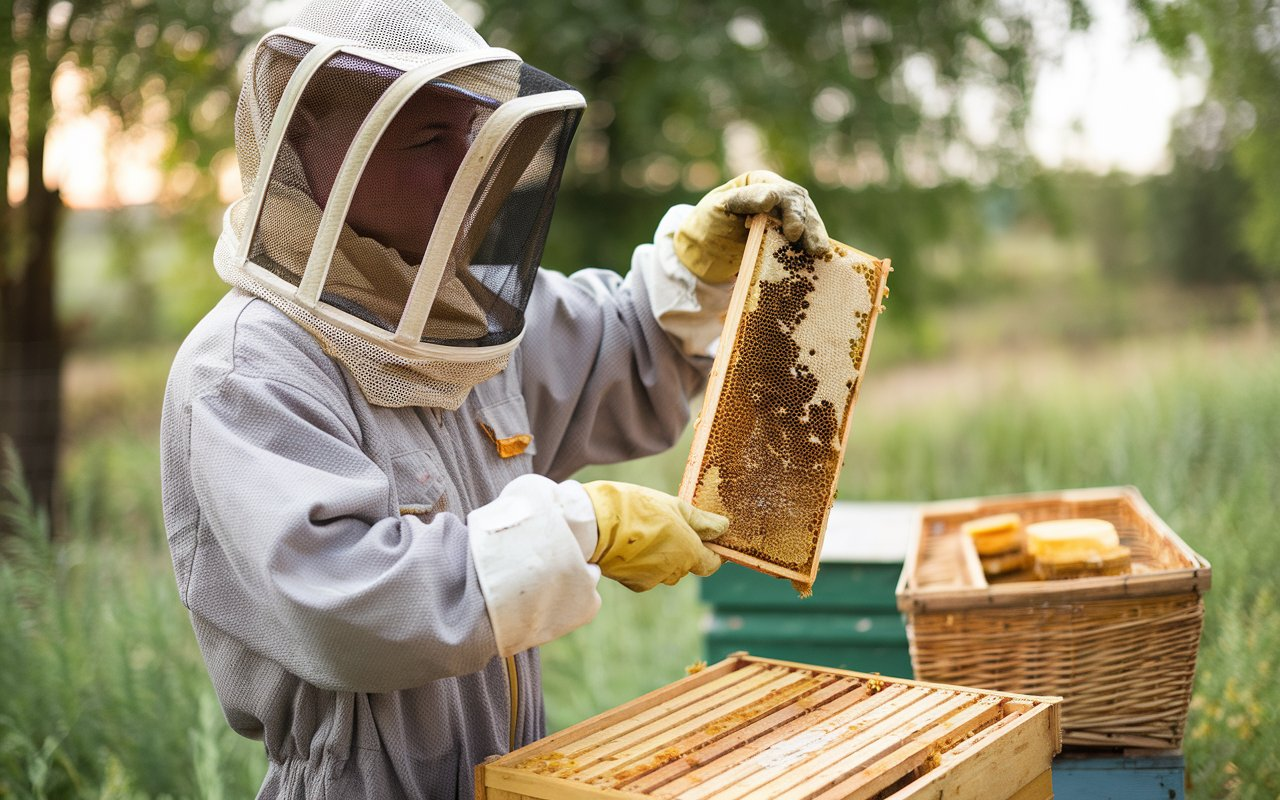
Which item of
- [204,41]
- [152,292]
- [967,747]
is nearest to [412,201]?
[967,747]

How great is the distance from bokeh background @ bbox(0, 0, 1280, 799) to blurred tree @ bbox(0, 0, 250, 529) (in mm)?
18

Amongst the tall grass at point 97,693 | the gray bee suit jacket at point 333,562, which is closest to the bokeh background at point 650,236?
the tall grass at point 97,693

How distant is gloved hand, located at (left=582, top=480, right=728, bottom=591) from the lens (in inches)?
80.0

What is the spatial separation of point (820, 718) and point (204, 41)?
499 cm

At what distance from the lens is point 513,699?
2357mm

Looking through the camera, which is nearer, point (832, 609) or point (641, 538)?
point (641, 538)

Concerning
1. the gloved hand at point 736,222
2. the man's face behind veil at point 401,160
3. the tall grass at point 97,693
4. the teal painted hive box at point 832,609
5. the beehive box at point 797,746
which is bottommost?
the tall grass at point 97,693

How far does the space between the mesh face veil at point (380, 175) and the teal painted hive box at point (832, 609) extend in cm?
190

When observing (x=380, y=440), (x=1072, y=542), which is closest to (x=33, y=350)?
(x=380, y=440)

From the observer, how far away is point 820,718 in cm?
216

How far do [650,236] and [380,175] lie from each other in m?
4.97

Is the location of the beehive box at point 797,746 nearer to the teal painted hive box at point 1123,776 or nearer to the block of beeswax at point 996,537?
the teal painted hive box at point 1123,776

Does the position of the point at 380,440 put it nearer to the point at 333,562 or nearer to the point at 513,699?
the point at 333,562

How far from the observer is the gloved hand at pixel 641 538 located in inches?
80.0
